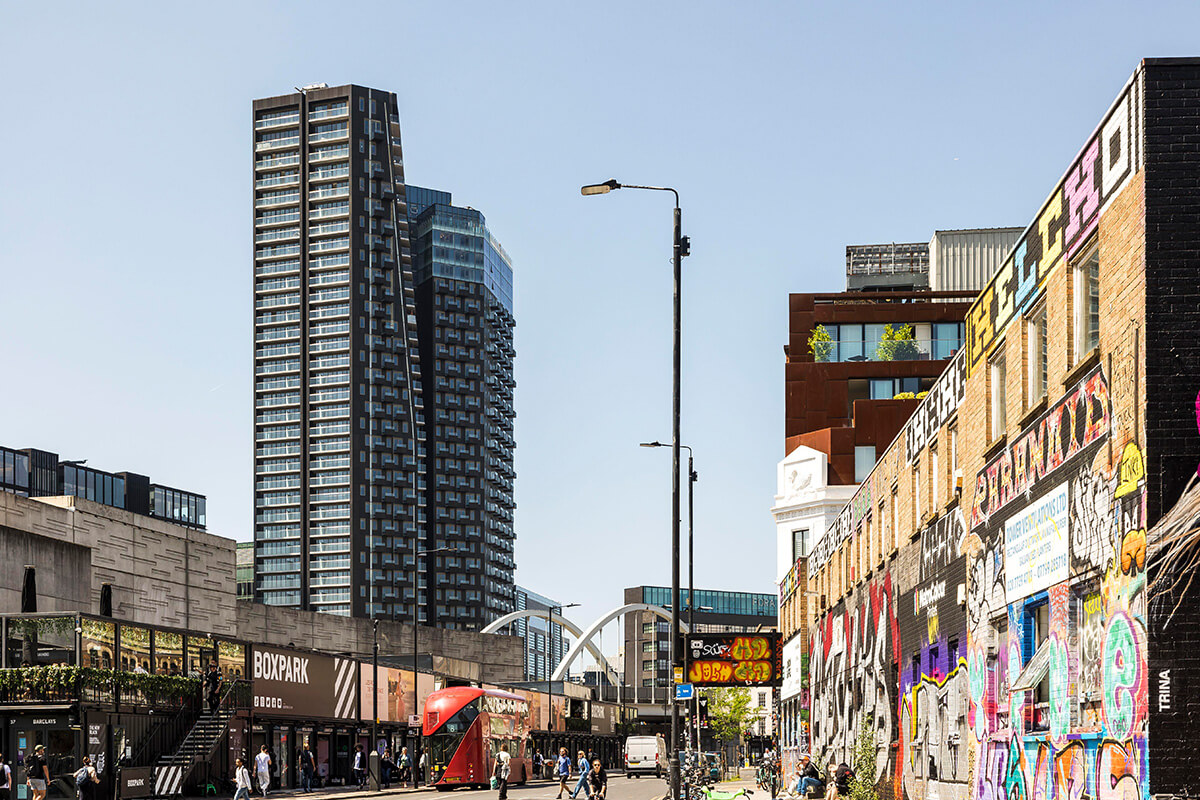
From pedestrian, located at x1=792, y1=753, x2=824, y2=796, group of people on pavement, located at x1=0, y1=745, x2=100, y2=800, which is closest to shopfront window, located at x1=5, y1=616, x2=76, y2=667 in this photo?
group of people on pavement, located at x1=0, y1=745, x2=100, y2=800

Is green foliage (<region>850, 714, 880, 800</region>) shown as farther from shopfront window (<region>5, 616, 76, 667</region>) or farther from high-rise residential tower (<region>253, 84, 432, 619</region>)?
high-rise residential tower (<region>253, 84, 432, 619</region>)

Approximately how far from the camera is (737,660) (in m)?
37.8

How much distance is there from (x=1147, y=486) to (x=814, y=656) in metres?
36.3

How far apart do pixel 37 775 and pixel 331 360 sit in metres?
151

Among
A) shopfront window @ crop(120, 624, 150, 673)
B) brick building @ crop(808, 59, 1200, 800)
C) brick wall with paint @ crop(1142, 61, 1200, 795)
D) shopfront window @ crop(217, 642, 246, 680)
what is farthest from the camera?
shopfront window @ crop(217, 642, 246, 680)

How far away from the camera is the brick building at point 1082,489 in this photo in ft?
44.3

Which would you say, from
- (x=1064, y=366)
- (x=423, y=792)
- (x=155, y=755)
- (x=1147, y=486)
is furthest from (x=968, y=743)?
(x=423, y=792)

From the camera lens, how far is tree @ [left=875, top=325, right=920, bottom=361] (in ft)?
244

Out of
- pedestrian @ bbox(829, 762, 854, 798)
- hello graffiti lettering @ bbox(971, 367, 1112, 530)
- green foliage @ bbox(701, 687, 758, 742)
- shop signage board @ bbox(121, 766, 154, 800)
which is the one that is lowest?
green foliage @ bbox(701, 687, 758, 742)

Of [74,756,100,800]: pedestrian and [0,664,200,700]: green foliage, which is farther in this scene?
[0,664,200,700]: green foliage

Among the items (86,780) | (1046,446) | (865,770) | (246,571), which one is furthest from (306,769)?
(246,571)

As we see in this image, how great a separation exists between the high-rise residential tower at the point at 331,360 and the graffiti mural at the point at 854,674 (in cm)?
14072

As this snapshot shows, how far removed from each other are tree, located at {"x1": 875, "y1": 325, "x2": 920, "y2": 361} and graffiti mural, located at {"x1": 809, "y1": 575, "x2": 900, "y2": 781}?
2728cm

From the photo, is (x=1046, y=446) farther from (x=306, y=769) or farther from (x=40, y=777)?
(x=306, y=769)
